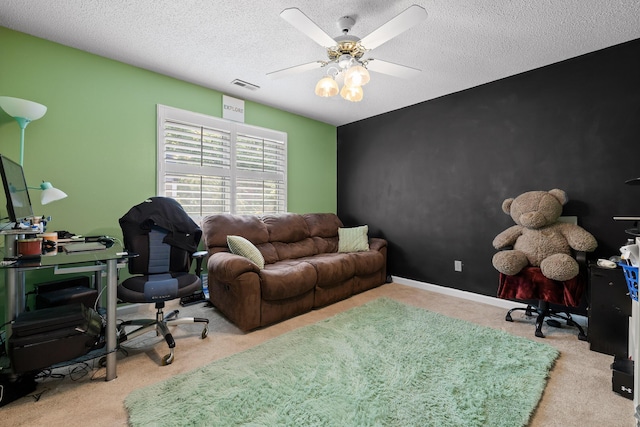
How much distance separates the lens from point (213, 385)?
1709 mm

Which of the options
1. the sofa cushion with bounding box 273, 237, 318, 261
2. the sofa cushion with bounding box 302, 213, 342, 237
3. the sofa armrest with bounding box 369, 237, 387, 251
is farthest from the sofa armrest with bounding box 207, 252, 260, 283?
the sofa armrest with bounding box 369, 237, 387, 251

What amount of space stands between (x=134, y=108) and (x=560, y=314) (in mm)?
4748

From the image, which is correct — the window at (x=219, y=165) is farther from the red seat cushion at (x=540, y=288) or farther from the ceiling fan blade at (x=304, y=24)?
the red seat cushion at (x=540, y=288)

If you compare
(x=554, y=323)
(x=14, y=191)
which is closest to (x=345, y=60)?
(x=14, y=191)

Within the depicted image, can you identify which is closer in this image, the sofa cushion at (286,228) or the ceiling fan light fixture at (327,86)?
the ceiling fan light fixture at (327,86)

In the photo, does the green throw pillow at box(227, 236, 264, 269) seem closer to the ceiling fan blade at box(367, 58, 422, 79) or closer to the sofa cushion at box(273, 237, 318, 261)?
the sofa cushion at box(273, 237, 318, 261)

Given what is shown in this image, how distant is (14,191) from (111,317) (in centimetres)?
97

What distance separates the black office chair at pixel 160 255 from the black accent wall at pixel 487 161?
2.82m

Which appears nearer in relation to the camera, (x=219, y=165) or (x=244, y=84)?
(x=244, y=84)

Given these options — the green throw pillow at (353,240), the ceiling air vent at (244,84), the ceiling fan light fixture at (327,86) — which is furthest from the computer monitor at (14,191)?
the green throw pillow at (353,240)

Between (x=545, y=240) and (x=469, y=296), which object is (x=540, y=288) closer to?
(x=545, y=240)

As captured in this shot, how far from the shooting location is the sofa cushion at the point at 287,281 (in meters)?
2.55

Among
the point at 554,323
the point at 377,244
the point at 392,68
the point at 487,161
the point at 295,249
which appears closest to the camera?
the point at 392,68

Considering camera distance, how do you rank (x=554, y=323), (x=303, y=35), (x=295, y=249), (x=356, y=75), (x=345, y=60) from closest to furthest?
(x=356, y=75) → (x=345, y=60) → (x=303, y=35) → (x=554, y=323) → (x=295, y=249)
